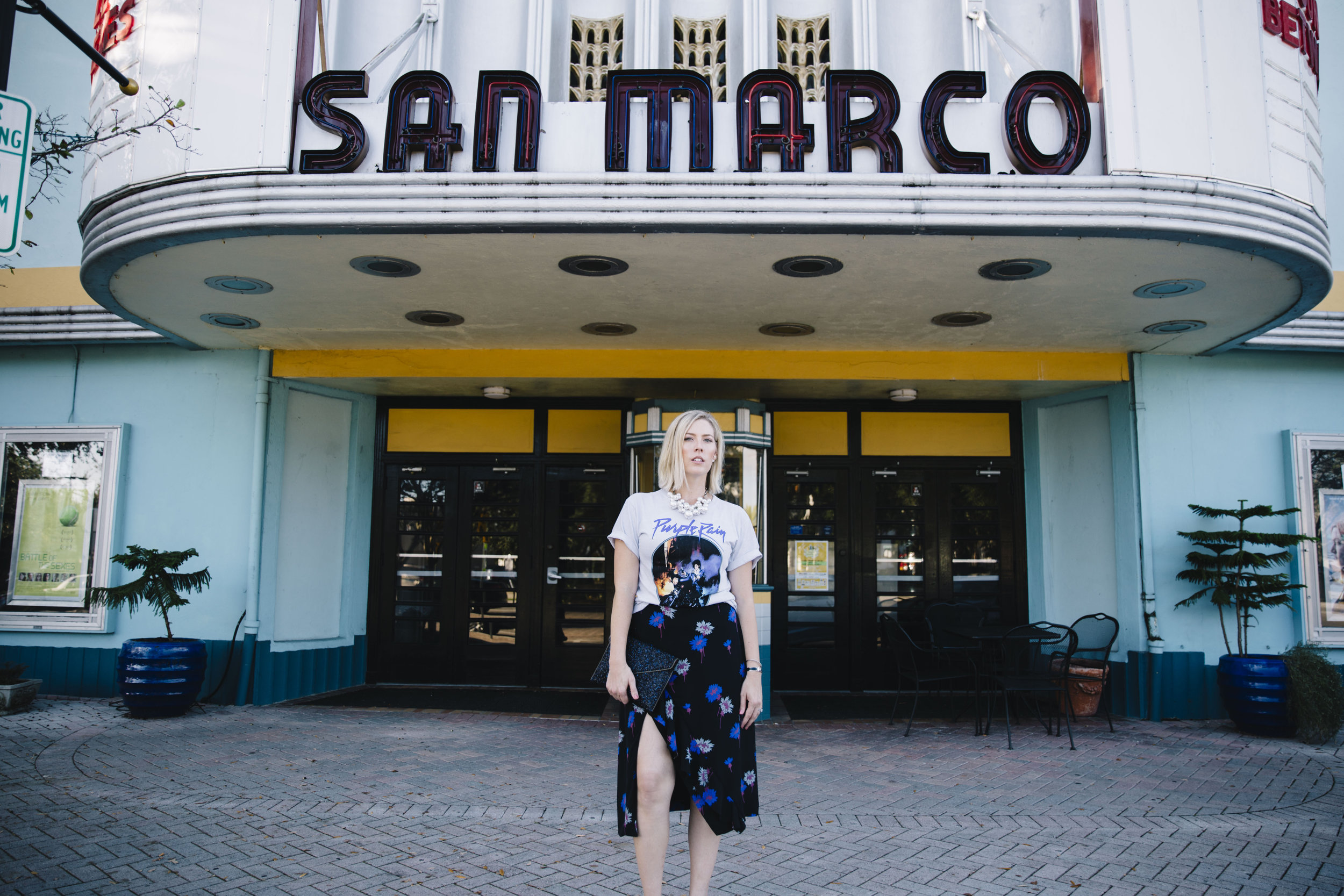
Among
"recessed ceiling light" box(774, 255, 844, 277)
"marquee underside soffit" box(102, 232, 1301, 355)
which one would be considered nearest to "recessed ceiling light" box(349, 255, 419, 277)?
"marquee underside soffit" box(102, 232, 1301, 355)

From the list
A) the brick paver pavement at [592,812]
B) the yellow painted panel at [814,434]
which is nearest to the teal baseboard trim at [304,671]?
the brick paver pavement at [592,812]

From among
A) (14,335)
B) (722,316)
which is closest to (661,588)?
(722,316)

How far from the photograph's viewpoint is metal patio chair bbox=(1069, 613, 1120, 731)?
7340 millimetres

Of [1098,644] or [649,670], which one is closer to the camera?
[649,670]

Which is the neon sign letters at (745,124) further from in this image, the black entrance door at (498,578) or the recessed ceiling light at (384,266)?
the black entrance door at (498,578)

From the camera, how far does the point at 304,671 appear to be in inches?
325

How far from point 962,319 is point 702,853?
5.16 meters

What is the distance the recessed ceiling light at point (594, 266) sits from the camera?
5.53 m

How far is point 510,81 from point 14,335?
631cm

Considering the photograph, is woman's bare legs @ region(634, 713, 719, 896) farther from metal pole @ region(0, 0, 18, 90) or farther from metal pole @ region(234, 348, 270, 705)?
metal pole @ region(234, 348, 270, 705)

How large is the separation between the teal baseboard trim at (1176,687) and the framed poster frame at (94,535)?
950 cm

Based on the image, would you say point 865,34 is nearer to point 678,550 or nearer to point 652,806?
point 678,550

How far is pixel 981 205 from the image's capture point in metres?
4.90

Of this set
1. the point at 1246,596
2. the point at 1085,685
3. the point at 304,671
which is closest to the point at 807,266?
the point at 1085,685
